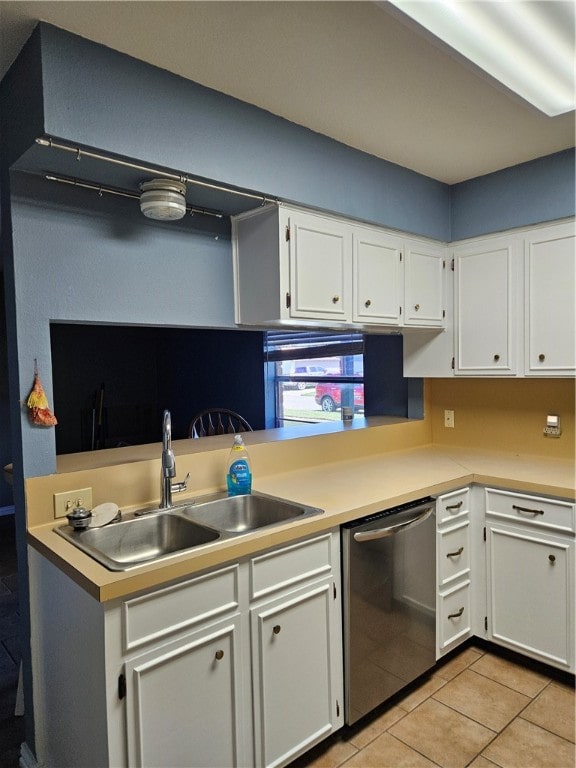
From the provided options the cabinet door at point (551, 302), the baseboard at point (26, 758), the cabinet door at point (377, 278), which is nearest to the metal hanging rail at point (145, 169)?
the cabinet door at point (377, 278)

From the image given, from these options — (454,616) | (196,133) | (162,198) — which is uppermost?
(196,133)

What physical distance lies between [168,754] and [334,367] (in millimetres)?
3181

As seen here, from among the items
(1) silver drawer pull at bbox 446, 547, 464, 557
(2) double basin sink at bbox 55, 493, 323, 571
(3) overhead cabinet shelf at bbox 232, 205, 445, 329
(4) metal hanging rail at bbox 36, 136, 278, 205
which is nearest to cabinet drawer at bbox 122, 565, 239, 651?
(2) double basin sink at bbox 55, 493, 323, 571

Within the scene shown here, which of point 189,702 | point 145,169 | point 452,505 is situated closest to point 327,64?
point 145,169

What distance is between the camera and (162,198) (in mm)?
1835

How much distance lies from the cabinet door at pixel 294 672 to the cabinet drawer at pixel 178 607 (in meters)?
0.14

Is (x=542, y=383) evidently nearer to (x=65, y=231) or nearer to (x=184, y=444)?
(x=184, y=444)

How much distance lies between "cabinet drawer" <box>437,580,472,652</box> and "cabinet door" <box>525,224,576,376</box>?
1.14 meters

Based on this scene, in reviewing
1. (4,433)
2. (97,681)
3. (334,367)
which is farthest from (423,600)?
(4,433)

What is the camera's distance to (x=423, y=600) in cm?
225

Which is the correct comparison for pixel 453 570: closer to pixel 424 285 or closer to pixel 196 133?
pixel 424 285

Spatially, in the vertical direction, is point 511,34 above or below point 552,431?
above

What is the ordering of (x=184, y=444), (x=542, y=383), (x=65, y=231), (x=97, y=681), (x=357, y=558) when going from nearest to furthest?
1. (x=97, y=681)
2. (x=65, y=231)
3. (x=357, y=558)
4. (x=184, y=444)
5. (x=542, y=383)

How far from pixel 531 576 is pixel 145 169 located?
228 centimetres
